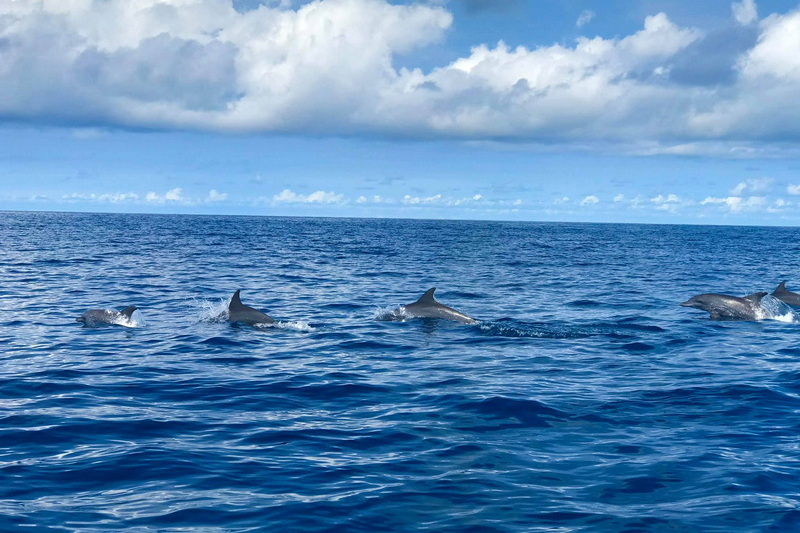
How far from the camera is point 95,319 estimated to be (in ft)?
75.3

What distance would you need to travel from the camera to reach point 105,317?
23.1 metres

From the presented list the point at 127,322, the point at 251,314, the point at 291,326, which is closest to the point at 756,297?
the point at 291,326

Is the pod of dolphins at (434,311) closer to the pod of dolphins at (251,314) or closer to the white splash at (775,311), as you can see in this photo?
the pod of dolphins at (251,314)

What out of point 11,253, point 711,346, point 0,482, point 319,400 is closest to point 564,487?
point 319,400

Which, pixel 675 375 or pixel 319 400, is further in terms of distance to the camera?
pixel 675 375

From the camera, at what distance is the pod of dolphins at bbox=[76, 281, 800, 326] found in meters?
23.1

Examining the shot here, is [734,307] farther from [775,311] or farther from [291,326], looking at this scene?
[291,326]

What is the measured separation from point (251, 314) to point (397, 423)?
12.1m

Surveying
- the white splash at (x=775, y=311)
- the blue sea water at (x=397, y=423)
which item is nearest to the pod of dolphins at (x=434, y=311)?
the white splash at (x=775, y=311)

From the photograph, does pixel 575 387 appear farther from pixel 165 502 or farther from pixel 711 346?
pixel 165 502

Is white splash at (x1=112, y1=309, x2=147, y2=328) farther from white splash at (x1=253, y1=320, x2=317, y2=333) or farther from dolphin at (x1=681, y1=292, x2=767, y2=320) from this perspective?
dolphin at (x1=681, y1=292, x2=767, y2=320)

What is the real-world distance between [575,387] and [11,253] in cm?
5481

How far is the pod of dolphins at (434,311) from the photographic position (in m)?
23.1

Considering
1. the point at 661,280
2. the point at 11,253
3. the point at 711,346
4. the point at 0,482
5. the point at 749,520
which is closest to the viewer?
the point at 749,520
